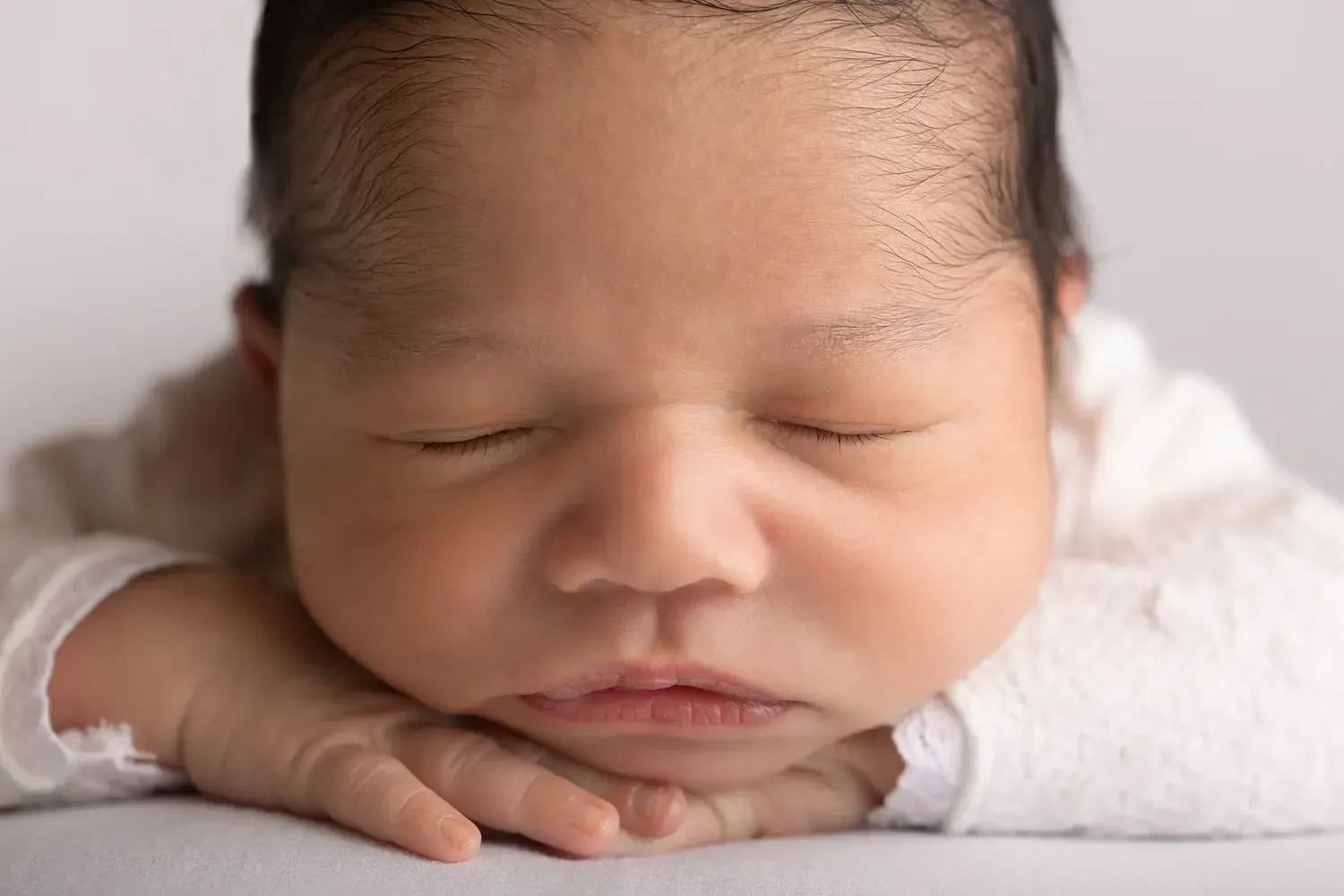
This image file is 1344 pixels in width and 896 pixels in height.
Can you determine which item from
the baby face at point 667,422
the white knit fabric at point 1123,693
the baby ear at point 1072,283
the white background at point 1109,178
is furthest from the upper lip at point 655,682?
the white background at point 1109,178

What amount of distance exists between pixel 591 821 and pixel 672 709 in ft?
0.25

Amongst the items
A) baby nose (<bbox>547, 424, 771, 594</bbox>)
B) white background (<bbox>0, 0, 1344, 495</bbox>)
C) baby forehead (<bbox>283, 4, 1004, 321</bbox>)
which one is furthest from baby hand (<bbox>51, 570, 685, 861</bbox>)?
white background (<bbox>0, 0, 1344, 495</bbox>)

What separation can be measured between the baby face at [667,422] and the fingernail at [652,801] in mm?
14

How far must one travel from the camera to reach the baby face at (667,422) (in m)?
0.74

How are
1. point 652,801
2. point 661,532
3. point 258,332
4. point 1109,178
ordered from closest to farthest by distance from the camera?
point 661,532 → point 652,801 → point 258,332 → point 1109,178

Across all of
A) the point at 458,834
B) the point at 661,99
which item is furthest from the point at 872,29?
the point at 458,834

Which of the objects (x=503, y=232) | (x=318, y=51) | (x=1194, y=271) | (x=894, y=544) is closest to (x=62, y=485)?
(x=318, y=51)

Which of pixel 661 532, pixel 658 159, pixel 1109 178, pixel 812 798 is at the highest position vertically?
pixel 658 159

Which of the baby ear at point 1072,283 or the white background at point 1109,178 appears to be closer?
the baby ear at point 1072,283

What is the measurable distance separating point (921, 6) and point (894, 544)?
294 millimetres

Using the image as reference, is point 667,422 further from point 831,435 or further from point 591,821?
point 591,821

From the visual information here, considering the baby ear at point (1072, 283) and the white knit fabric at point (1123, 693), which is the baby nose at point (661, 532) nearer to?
the white knit fabric at point (1123, 693)

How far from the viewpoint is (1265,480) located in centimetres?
115

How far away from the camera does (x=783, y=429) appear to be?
794 millimetres
